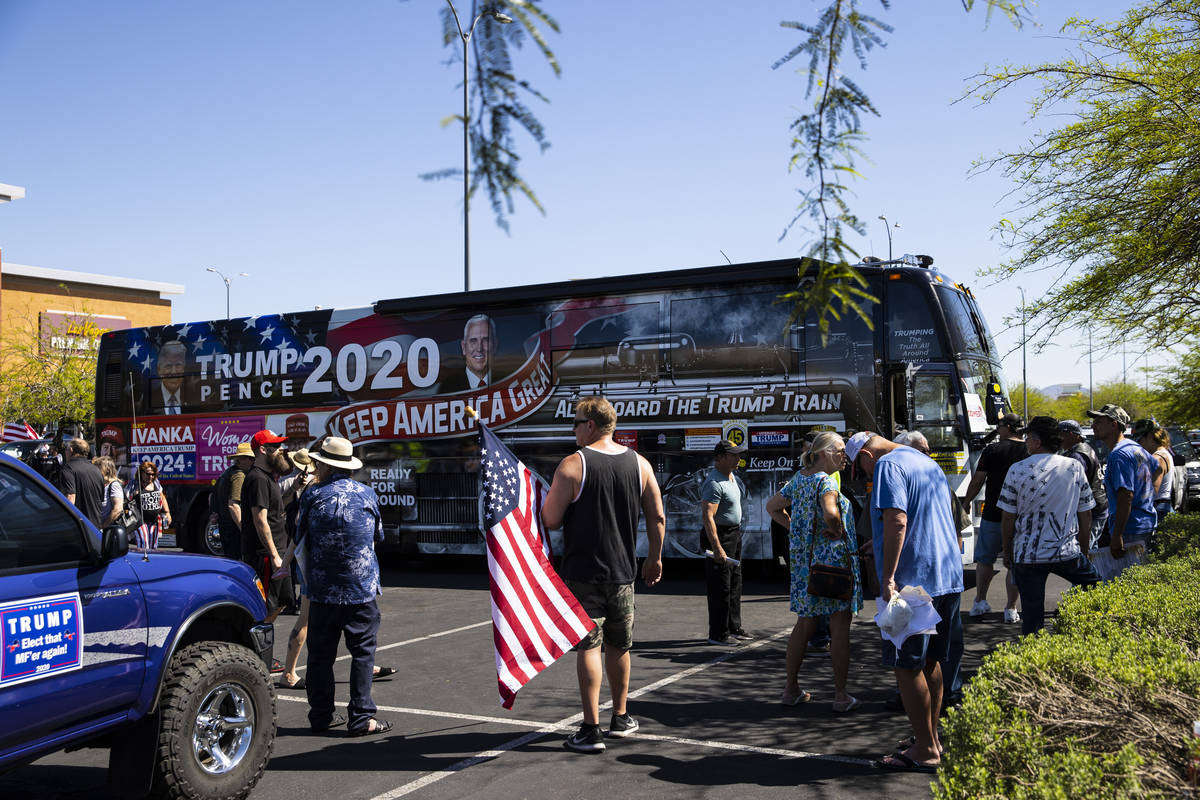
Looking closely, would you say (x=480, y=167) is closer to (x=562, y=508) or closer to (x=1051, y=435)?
(x=562, y=508)

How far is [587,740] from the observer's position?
18.1 ft

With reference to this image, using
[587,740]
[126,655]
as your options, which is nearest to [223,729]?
[126,655]

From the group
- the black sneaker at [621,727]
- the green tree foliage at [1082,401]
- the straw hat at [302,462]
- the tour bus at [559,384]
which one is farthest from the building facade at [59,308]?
the green tree foliage at [1082,401]

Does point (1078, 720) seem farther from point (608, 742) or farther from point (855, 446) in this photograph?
point (855, 446)

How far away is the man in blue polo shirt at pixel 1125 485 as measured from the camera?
7.57 m

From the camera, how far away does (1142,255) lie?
29.7 ft

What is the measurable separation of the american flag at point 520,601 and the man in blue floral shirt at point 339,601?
2.97ft

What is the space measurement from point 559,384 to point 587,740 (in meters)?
8.00

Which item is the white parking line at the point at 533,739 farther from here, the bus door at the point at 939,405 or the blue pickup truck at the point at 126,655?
the bus door at the point at 939,405

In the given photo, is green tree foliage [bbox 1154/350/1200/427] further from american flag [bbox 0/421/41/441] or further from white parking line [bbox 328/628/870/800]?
american flag [bbox 0/421/41/441]

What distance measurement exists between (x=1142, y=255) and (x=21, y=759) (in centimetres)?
947

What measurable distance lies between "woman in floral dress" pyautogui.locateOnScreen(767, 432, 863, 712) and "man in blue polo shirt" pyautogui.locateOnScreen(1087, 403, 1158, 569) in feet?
8.08

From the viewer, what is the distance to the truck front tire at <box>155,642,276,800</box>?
458 centimetres

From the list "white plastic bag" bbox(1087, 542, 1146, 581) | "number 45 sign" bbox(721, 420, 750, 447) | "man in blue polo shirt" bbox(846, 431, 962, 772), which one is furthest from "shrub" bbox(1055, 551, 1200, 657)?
"number 45 sign" bbox(721, 420, 750, 447)
